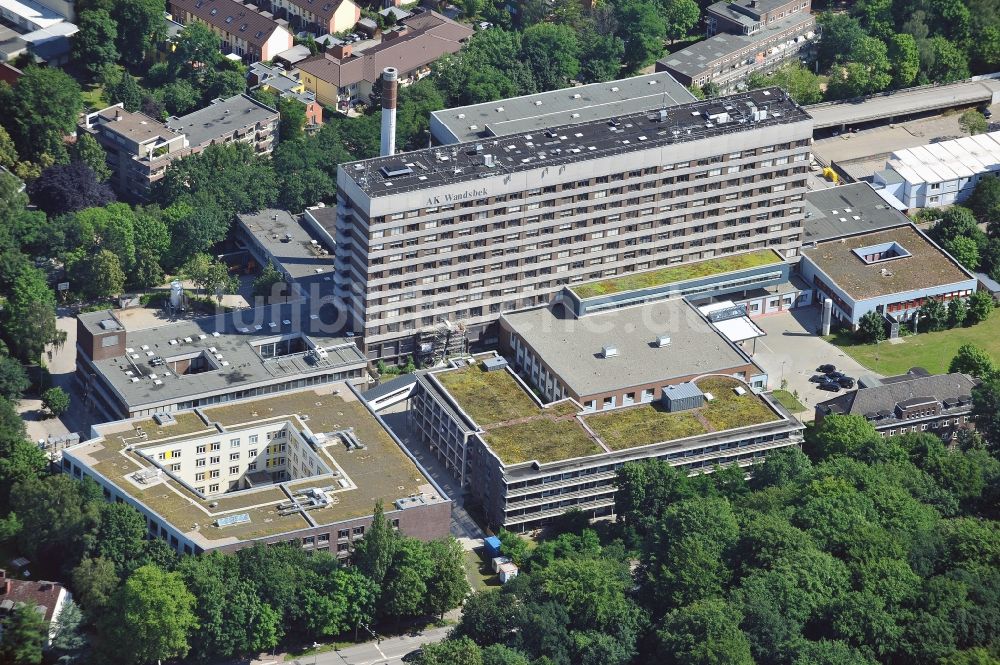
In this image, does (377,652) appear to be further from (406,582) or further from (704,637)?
(704,637)

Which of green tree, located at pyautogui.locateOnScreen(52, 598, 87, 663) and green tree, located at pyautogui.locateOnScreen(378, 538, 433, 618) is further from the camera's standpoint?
green tree, located at pyautogui.locateOnScreen(378, 538, 433, 618)

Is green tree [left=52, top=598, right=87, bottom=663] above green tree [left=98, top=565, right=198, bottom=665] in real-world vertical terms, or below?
below

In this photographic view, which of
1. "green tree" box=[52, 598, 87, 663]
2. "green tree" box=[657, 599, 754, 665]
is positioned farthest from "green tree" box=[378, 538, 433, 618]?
"green tree" box=[52, 598, 87, 663]

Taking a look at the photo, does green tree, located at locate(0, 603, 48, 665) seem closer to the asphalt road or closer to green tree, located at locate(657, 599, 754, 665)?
the asphalt road

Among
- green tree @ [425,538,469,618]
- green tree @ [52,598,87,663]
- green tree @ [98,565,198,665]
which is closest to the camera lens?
green tree @ [98,565,198,665]

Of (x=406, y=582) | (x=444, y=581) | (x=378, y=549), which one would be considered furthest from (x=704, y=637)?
(x=378, y=549)

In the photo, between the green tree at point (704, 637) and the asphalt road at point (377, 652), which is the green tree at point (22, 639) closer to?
the asphalt road at point (377, 652)

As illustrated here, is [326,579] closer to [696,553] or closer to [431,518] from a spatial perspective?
[431,518]
